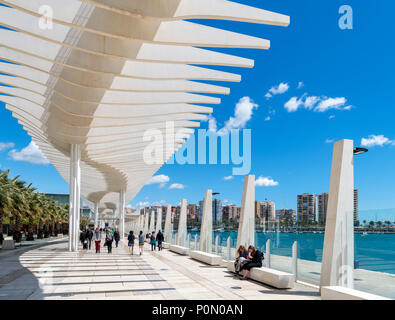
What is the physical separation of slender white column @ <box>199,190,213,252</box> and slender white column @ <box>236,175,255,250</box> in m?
3.41

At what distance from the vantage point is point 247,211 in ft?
44.8

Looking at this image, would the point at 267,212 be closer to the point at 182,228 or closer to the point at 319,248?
the point at 319,248

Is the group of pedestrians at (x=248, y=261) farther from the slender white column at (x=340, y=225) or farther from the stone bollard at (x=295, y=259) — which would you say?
the slender white column at (x=340, y=225)

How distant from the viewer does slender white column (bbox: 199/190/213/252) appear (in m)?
17.2

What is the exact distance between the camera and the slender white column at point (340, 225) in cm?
823

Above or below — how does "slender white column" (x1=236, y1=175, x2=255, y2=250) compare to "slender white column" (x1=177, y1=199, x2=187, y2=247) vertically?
above

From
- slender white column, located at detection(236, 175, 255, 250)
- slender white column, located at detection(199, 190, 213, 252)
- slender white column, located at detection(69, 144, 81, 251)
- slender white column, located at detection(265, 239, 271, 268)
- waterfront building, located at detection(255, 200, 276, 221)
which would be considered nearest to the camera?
slender white column, located at detection(265, 239, 271, 268)

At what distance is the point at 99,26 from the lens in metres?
8.42

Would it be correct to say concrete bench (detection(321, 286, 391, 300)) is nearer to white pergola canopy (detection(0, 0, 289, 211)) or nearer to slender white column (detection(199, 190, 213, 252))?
white pergola canopy (detection(0, 0, 289, 211))

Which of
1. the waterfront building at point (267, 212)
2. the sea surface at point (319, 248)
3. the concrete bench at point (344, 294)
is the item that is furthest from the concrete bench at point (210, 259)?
the concrete bench at point (344, 294)

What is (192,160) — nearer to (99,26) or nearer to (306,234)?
(306,234)

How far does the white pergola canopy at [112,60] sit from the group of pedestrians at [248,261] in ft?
18.8

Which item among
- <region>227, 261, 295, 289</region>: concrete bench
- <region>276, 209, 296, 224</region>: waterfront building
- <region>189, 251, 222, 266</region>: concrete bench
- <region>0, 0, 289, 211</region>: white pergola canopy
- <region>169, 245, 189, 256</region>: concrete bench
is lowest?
<region>169, 245, 189, 256</region>: concrete bench

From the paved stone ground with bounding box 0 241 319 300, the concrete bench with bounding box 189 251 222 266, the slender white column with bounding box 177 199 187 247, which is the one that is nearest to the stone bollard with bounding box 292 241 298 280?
the paved stone ground with bounding box 0 241 319 300
